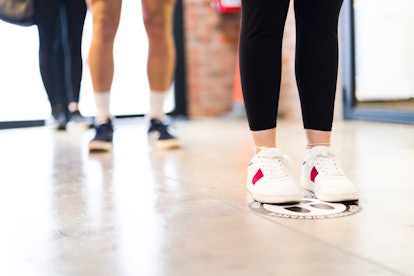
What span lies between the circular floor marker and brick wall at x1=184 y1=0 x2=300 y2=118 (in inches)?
120

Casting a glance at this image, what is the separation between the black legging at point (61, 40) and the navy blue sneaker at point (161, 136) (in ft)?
3.14

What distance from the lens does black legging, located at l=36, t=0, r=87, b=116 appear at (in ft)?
9.62

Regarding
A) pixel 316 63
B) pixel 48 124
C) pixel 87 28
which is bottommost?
pixel 48 124

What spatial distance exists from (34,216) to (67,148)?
1266mm

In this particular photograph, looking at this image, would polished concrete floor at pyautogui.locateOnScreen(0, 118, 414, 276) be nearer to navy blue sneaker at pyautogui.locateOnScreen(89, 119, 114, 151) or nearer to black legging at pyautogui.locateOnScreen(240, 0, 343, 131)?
navy blue sneaker at pyautogui.locateOnScreen(89, 119, 114, 151)

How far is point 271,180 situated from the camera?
4.01ft

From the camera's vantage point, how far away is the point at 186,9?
4.13 meters

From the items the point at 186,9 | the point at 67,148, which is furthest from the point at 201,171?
the point at 186,9

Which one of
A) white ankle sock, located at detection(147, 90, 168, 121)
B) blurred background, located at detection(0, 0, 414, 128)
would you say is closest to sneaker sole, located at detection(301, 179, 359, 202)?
white ankle sock, located at detection(147, 90, 168, 121)

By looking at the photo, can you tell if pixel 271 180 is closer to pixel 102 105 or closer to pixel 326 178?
pixel 326 178

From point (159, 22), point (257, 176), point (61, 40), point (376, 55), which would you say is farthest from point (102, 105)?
point (376, 55)

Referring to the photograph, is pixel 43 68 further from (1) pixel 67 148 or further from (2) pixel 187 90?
(2) pixel 187 90

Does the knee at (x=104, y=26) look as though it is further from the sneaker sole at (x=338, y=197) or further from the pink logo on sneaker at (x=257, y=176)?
the sneaker sole at (x=338, y=197)

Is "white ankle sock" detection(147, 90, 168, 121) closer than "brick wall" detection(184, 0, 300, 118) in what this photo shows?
Yes
